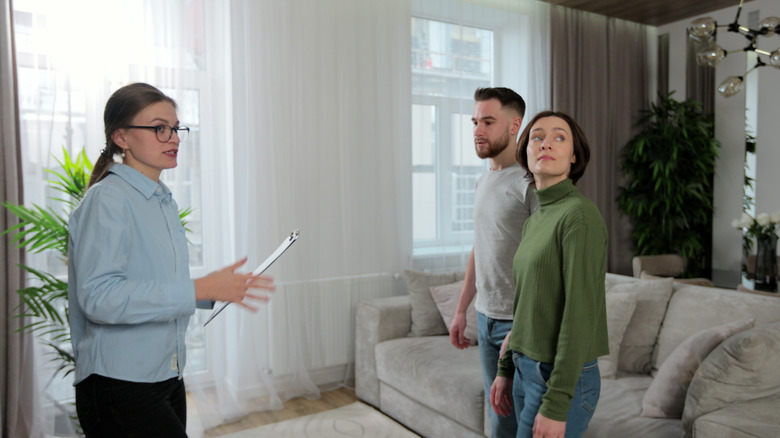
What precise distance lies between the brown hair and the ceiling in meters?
3.98

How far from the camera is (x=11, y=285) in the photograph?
9.44 ft

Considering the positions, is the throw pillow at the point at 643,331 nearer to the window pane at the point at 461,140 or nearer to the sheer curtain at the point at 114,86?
the window pane at the point at 461,140

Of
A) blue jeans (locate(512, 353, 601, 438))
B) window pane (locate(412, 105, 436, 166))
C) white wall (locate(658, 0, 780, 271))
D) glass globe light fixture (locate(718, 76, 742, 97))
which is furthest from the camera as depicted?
white wall (locate(658, 0, 780, 271))

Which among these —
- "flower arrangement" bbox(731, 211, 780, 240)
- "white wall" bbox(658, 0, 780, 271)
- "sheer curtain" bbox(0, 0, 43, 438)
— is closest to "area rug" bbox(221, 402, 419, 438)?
"sheer curtain" bbox(0, 0, 43, 438)

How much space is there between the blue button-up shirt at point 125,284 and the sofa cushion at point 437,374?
167 cm

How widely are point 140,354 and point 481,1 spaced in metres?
3.88

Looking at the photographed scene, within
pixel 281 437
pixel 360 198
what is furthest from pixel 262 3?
pixel 281 437

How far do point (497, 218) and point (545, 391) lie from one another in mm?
619

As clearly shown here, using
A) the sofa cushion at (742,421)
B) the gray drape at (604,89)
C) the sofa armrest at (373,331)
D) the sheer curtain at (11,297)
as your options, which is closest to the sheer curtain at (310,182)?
the sofa armrest at (373,331)

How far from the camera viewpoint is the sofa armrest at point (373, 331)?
3.50 m

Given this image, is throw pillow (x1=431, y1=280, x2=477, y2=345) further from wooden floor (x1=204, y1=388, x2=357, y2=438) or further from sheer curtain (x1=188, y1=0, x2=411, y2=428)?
wooden floor (x1=204, y1=388, x2=357, y2=438)

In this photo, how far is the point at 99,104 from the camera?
309cm

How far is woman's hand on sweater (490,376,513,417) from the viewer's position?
1.66 m

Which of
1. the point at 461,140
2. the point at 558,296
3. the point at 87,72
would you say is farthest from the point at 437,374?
the point at 87,72
